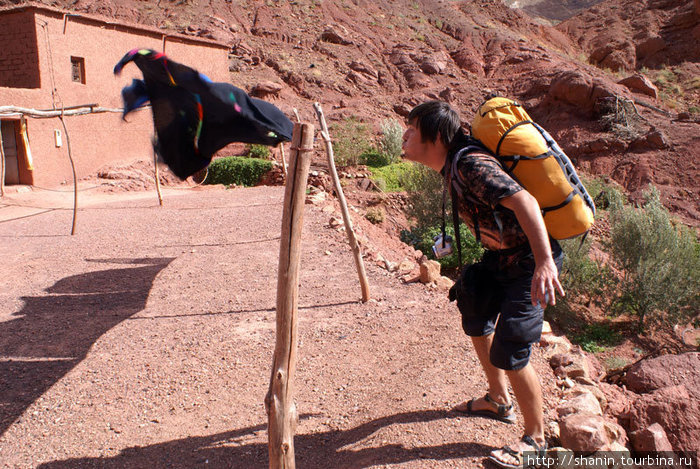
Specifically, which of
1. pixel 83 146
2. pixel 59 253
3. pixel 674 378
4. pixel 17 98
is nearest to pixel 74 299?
pixel 59 253

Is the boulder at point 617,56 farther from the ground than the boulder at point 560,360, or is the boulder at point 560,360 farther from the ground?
the boulder at point 617,56

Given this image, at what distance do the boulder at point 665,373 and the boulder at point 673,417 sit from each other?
58 centimetres

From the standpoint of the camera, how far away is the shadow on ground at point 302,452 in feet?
8.73

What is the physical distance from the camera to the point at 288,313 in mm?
2365

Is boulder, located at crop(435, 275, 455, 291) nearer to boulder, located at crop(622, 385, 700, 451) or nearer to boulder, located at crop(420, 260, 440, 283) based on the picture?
boulder, located at crop(420, 260, 440, 283)

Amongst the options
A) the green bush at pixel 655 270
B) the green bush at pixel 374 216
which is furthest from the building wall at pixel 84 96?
the green bush at pixel 655 270

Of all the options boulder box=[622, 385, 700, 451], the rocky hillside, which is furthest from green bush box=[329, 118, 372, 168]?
boulder box=[622, 385, 700, 451]

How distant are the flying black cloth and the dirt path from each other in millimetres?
1494

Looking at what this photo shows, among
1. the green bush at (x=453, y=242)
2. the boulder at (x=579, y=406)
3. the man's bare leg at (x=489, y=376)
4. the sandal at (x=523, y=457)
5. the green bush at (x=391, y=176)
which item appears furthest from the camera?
the green bush at (x=391, y=176)

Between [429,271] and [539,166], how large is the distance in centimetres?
338

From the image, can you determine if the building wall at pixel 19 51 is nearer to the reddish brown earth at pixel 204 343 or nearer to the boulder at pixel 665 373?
the reddish brown earth at pixel 204 343

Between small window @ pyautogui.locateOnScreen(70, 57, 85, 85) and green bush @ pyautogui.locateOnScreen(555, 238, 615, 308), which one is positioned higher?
small window @ pyautogui.locateOnScreen(70, 57, 85, 85)

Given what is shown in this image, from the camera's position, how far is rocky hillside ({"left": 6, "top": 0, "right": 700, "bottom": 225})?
58.7 ft

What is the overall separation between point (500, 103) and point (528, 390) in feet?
4.13
